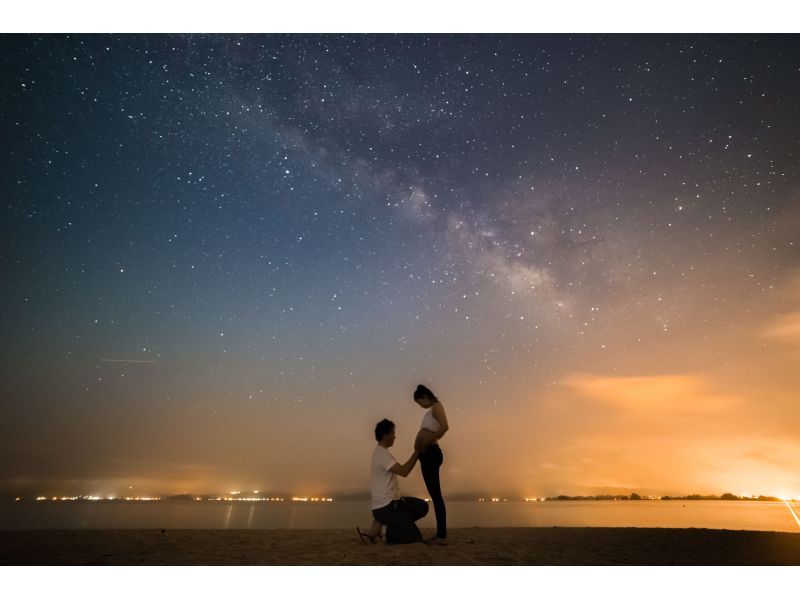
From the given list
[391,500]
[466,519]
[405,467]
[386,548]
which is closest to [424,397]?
[405,467]

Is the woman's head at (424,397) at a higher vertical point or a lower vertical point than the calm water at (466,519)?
higher

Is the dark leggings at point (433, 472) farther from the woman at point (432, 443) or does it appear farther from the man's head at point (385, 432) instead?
the man's head at point (385, 432)

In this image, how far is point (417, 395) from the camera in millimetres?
6031

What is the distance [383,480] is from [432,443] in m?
0.77

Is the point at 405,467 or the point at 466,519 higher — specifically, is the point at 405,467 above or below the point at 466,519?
above

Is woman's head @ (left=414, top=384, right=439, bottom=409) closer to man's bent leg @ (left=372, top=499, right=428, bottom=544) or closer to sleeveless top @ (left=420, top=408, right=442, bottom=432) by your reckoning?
sleeveless top @ (left=420, top=408, right=442, bottom=432)

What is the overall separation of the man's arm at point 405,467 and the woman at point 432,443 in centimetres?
10

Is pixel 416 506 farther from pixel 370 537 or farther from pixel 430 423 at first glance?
pixel 430 423

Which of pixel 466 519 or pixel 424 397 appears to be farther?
pixel 466 519

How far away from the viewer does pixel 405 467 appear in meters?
5.76

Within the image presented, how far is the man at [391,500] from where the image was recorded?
5762mm

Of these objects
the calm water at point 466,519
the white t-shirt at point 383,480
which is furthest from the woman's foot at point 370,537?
the calm water at point 466,519
